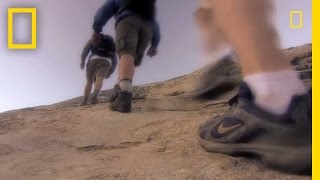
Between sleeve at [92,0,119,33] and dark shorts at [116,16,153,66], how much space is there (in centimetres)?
12

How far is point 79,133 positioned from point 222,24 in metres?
0.58

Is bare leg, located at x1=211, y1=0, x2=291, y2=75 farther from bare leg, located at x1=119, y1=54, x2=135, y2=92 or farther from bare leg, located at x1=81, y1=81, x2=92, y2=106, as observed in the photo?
bare leg, located at x1=81, y1=81, x2=92, y2=106

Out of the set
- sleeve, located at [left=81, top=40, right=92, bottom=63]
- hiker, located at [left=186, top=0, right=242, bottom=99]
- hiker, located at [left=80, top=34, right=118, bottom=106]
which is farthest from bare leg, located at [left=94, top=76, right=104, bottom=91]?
hiker, located at [left=186, top=0, right=242, bottom=99]

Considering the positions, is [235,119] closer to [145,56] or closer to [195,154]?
[195,154]

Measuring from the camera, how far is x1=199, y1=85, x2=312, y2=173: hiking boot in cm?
60

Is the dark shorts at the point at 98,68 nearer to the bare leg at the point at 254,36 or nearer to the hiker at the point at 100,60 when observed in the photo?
the hiker at the point at 100,60

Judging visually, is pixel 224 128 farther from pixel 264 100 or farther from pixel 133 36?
pixel 133 36

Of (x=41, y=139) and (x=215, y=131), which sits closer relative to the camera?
(x=215, y=131)

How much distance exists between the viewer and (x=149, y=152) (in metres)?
0.82

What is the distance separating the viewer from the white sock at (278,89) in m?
0.64

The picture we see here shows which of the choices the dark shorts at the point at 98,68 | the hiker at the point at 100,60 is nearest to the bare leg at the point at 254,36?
the hiker at the point at 100,60

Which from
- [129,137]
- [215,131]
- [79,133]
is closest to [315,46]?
[215,131]

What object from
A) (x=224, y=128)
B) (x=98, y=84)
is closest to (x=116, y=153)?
(x=224, y=128)

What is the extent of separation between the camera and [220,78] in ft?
5.35
